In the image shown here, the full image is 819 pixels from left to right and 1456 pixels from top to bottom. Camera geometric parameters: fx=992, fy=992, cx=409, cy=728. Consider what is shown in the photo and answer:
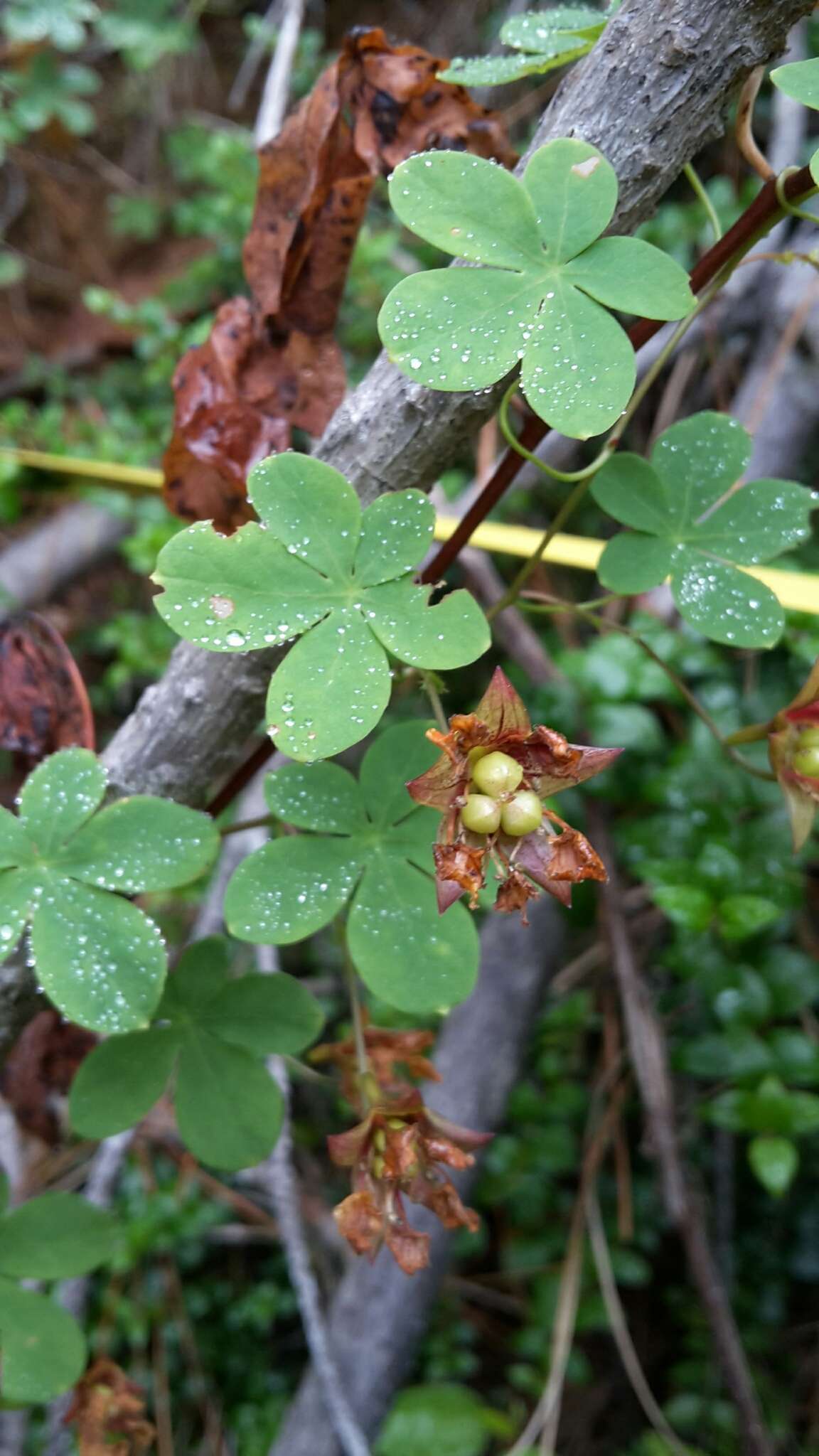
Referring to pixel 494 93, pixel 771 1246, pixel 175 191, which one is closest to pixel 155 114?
pixel 175 191


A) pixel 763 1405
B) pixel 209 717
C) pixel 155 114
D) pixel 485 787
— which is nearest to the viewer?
pixel 485 787

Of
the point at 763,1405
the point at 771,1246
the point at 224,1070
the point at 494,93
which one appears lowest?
the point at 763,1405

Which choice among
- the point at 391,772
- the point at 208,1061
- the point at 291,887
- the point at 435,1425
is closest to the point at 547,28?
the point at 391,772

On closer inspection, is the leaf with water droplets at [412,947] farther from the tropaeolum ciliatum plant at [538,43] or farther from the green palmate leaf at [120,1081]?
the tropaeolum ciliatum plant at [538,43]

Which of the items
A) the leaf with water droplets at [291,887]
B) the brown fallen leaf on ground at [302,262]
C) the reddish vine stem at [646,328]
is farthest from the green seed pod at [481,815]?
the brown fallen leaf on ground at [302,262]

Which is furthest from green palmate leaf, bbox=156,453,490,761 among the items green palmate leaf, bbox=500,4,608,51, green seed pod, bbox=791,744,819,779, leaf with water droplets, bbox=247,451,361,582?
green palmate leaf, bbox=500,4,608,51

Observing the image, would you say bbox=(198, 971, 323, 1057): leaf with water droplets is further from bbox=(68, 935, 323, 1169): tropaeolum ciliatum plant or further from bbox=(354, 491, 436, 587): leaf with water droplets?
bbox=(354, 491, 436, 587): leaf with water droplets

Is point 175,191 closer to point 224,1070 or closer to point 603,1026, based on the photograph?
point 603,1026

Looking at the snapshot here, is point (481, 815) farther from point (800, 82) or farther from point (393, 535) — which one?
point (800, 82)
